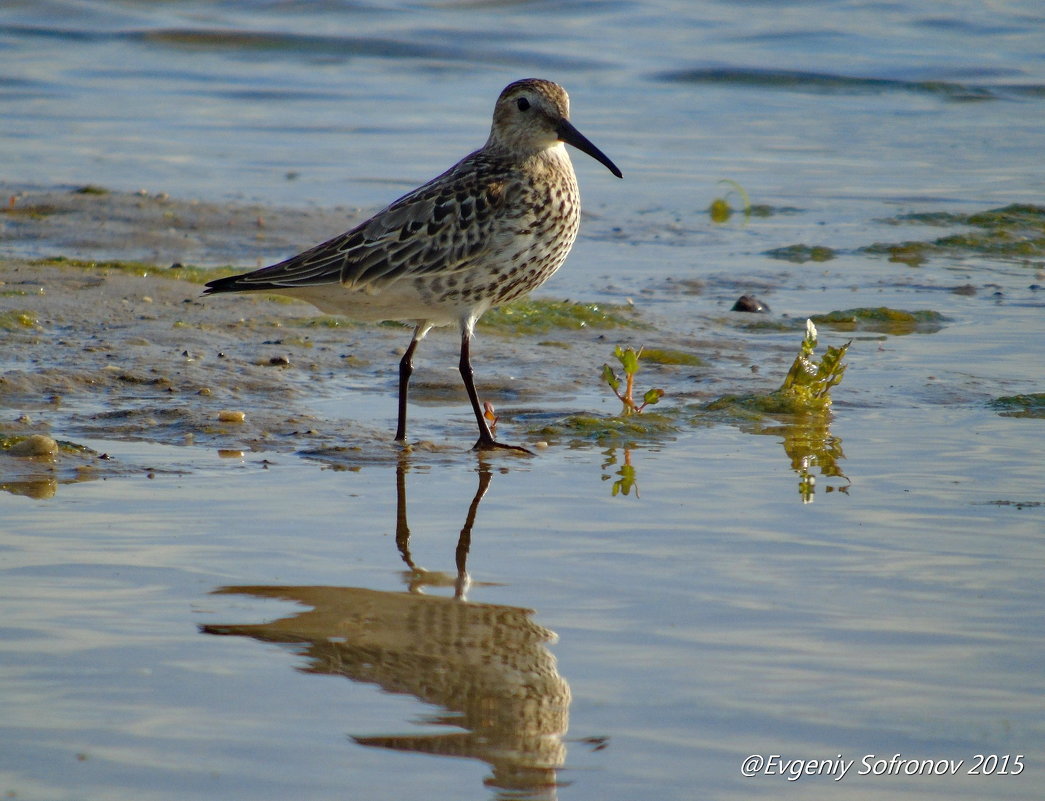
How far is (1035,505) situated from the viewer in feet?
17.2

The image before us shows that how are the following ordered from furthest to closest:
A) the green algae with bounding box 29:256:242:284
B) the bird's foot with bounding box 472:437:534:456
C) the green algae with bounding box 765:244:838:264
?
the green algae with bounding box 765:244:838:264, the green algae with bounding box 29:256:242:284, the bird's foot with bounding box 472:437:534:456

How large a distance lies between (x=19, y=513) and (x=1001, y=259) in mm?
7768

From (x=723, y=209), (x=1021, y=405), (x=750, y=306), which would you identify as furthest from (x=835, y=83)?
(x=1021, y=405)

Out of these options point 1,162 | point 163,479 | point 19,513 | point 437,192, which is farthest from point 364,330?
point 1,162

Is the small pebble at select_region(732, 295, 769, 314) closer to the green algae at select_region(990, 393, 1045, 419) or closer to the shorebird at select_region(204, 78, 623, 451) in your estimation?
the green algae at select_region(990, 393, 1045, 419)

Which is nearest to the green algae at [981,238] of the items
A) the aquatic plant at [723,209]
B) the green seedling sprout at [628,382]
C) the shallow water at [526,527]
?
the shallow water at [526,527]

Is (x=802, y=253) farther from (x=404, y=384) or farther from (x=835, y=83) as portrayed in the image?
(x=835, y=83)

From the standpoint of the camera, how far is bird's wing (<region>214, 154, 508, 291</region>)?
6477 millimetres

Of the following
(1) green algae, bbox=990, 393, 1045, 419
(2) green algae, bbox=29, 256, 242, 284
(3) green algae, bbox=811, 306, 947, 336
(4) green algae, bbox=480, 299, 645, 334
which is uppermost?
(2) green algae, bbox=29, 256, 242, 284

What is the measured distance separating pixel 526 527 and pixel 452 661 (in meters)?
1.17

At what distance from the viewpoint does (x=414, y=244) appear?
6531mm

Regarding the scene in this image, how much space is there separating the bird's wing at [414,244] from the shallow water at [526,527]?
640 millimetres

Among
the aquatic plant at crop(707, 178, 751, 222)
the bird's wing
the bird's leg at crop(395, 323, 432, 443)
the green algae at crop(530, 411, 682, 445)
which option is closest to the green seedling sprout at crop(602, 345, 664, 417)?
the green algae at crop(530, 411, 682, 445)

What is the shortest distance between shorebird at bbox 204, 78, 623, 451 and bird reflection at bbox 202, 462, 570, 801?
2016 mm
